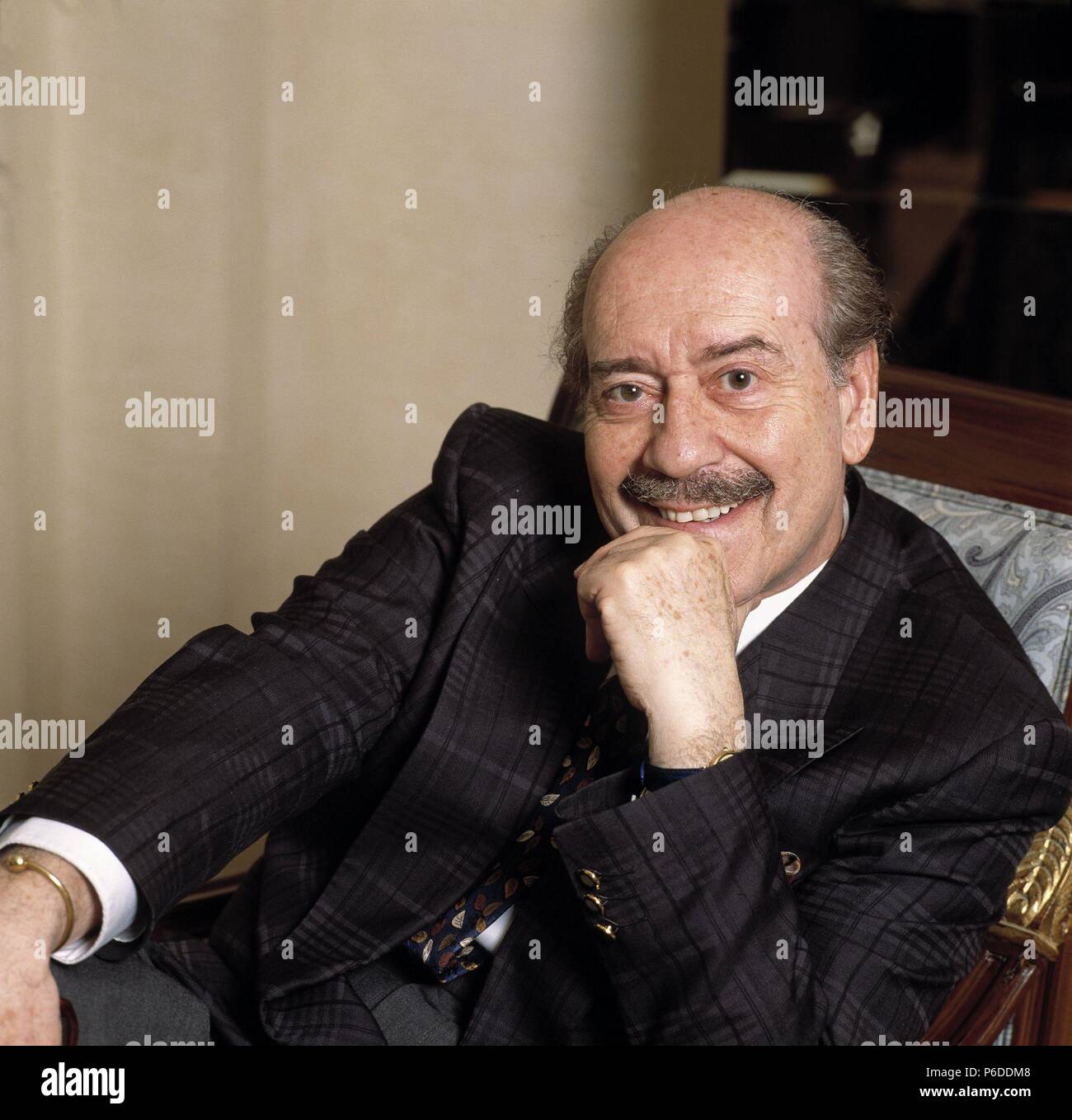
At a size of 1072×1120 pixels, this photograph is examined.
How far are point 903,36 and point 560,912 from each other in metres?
5.10

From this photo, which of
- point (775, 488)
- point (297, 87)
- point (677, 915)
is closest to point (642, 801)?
point (677, 915)

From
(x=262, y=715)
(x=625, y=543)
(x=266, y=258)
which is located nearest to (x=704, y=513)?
(x=625, y=543)

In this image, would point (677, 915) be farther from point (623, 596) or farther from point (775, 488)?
point (775, 488)

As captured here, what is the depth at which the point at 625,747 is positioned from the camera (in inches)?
58.6

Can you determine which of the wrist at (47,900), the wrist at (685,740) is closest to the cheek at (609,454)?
the wrist at (685,740)

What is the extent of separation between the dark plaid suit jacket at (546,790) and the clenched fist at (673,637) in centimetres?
5

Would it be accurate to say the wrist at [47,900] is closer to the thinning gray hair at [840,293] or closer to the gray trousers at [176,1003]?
the gray trousers at [176,1003]

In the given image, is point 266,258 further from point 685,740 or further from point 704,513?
point 685,740

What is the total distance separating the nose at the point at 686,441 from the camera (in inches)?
56.3

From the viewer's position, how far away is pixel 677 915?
3.91 ft

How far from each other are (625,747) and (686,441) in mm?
354

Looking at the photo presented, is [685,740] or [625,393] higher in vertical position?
[625,393]

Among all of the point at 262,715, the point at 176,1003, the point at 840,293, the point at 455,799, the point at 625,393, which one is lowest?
the point at 176,1003

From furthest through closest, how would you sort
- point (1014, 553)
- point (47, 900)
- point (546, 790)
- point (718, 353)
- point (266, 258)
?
point (266, 258) < point (1014, 553) < point (546, 790) < point (718, 353) < point (47, 900)
